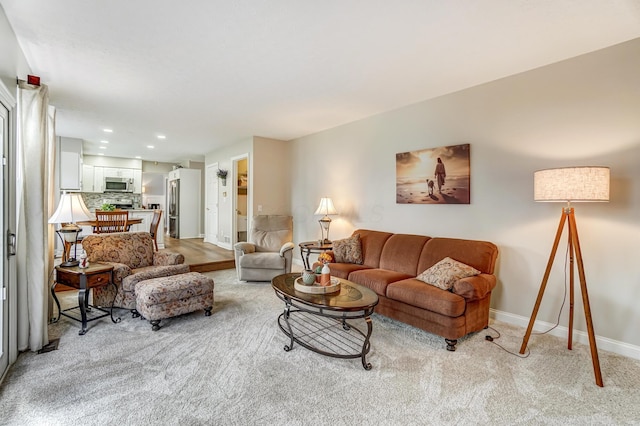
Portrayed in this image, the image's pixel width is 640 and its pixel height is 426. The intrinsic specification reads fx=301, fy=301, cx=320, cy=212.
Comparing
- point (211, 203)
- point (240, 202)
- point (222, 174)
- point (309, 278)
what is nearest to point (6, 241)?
point (309, 278)

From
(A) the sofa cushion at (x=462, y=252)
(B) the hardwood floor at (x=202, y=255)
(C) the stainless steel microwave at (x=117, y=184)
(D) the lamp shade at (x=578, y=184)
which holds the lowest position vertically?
(B) the hardwood floor at (x=202, y=255)

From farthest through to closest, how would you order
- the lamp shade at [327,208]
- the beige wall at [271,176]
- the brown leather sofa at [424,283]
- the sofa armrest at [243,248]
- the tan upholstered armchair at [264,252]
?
1. the beige wall at [271,176]
2. the lamp shade at [327,208]
3. the sofa armrest at [243,248]
4. the tan upholstered armchair at [264,252]
5. the brown leather sofa at [424,283]

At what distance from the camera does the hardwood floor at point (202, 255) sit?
536 cm

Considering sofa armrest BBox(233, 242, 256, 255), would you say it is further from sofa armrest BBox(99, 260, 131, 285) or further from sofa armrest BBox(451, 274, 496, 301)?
sofa armrest BBox(451, 274, 496, 301)

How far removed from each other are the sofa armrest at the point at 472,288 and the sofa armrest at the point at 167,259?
316 cm

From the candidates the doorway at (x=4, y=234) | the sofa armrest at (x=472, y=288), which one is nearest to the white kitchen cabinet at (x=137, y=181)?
the doorway at (x=4, y=234)

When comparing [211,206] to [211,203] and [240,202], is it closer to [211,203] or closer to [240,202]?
[211,203]

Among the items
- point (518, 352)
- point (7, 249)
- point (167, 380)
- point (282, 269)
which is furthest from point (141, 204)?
point (518, 352)

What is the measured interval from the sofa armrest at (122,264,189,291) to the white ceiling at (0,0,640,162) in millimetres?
2109

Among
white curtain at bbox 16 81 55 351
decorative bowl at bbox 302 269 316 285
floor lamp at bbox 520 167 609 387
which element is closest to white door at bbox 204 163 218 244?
white curtain at bbox 16 81 55 351

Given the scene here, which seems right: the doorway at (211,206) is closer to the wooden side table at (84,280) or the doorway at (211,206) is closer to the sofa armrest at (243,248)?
the sofa armrest at (243,248)

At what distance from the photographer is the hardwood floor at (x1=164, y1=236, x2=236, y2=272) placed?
536 cm

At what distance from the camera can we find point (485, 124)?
10.9 feet

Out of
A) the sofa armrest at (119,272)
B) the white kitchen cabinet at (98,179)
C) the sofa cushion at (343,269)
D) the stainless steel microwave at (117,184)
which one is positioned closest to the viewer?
the sofa armrest at (119,272)
